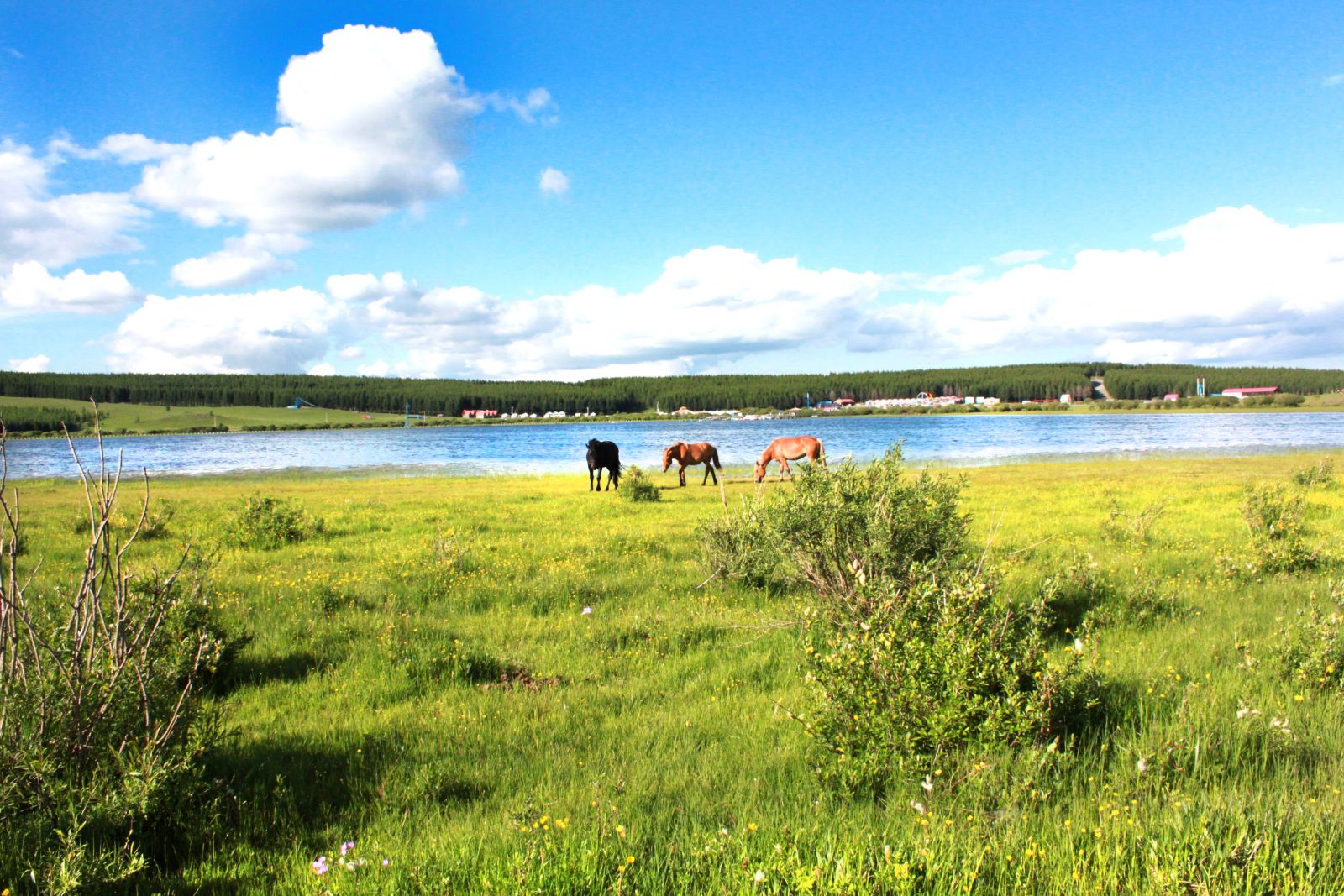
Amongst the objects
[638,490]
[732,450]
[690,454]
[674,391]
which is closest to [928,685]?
[638,490]

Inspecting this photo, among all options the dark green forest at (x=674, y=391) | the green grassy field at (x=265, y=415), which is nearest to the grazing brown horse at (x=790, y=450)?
the green grassy field at (x=265, y=415)

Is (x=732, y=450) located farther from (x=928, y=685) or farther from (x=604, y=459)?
(x=928, y=685)

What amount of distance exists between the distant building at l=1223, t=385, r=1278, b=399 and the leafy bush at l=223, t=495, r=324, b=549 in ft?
627

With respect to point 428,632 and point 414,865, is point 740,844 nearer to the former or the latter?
point 414,865

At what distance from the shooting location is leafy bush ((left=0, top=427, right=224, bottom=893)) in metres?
3.61

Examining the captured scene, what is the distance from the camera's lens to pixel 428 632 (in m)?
8.12

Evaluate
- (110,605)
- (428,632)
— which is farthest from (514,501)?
(110,605)

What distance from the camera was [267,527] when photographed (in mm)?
15031

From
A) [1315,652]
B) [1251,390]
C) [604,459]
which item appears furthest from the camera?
[1251,390]

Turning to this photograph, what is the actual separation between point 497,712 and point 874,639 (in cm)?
312

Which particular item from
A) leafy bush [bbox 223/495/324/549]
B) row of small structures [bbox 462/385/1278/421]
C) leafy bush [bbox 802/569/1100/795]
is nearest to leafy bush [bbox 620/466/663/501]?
leafy bush [bbox 223/495/324/549]

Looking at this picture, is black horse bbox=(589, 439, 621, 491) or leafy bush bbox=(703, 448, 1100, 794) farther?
black horse bbox=(589, 439, 621, 491)

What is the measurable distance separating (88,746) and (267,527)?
39.7 ft

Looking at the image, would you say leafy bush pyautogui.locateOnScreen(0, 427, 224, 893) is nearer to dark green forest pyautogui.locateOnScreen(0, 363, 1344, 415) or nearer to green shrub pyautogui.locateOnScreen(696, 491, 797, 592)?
green shrub pyautogui.locateOnScreen(696, 491, 797, 592)
